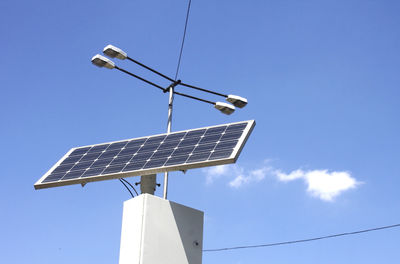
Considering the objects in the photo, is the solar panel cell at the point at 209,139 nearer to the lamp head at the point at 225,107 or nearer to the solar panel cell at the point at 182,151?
the solar panel cell at the point at 182,151

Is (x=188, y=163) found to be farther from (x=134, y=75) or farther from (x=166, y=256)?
(x=134, y=75)

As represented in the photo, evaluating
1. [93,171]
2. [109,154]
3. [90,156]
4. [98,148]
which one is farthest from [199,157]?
[98,148]

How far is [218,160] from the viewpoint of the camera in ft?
37.2

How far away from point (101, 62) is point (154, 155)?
168 inches

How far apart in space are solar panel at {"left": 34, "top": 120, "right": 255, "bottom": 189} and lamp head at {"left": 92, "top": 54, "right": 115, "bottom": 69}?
2.50 m

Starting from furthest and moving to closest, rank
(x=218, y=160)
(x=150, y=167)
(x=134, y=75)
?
(x=134, y=75) < (x=150, y=167) < (x=218, y=160)

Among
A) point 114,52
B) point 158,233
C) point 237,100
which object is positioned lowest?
point 158,233

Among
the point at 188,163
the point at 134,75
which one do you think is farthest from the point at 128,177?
the point at 134,75

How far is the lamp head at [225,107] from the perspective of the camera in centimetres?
1596

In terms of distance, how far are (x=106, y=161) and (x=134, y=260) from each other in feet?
9.19

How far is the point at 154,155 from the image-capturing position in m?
12.8

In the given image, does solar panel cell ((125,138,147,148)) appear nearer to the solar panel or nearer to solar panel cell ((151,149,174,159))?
the solar panel

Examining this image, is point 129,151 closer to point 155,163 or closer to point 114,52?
point 155,163

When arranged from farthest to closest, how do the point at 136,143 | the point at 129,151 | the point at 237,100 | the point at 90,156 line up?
the point at 237,100 → the point at 90,156 → the point at 136,143 → the point at 129,151
